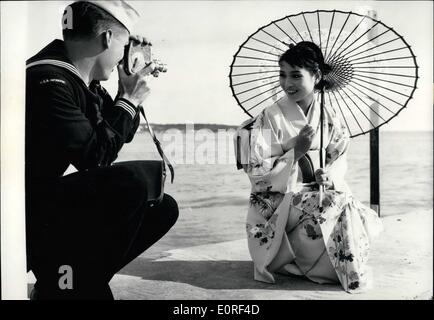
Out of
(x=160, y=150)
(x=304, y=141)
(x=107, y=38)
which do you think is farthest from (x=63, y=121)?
(x=304, y=141)

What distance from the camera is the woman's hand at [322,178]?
3.83 m

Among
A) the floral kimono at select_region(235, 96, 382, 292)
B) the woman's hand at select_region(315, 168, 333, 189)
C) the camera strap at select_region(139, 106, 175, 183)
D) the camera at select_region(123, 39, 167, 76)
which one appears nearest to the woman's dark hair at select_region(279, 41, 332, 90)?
the floral kimono at select_region(235, 96, 382, 292)

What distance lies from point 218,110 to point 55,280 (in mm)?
1437

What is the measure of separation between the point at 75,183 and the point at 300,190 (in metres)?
1.34

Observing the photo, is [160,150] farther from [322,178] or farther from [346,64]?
[346,64]

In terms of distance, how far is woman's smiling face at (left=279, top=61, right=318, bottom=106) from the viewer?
3.91 metres

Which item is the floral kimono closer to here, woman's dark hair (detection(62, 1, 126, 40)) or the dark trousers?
the dark trousers

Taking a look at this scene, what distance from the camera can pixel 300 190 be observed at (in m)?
3.92

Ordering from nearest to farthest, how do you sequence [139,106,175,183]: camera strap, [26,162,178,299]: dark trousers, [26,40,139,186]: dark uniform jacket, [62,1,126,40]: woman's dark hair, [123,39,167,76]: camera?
1. [26,40,139,186]: dark uniform jacket
2. [26,162,178,299]: dark trousers
3. [62,1,126,40]: woman's dark hair
4. [123,39,167,76]: camera
5. [139,106,175,183]: camera strap

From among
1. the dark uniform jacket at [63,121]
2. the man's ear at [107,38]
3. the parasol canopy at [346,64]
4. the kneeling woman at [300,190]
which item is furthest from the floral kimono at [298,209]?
the man's ear at [107,38]

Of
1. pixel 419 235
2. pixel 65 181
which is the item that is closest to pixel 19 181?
pixel 65 181

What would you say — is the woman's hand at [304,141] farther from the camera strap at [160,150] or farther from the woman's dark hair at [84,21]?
the woman's dark hair at [84,21]

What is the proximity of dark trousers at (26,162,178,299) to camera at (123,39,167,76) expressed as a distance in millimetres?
573
